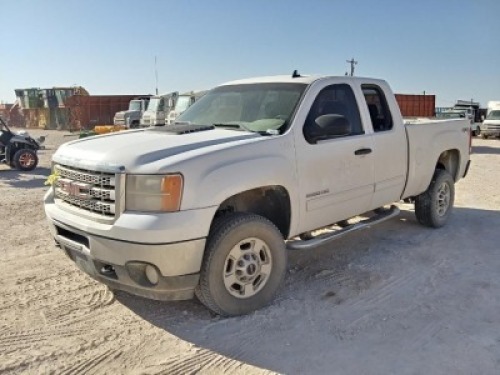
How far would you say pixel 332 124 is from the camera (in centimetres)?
420

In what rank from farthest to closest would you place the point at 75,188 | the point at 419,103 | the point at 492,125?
the point at 419,103 < the point at 492,125 < the point at 75,188

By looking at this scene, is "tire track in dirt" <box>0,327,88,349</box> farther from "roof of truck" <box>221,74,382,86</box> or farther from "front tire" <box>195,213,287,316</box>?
"roof of truck" <box>221,74,382,86</box>

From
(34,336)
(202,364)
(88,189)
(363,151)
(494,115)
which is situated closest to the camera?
(202,364)

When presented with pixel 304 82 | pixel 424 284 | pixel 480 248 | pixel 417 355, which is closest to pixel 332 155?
pixel 304 82

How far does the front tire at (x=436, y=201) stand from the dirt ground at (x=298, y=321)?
75 centimetres

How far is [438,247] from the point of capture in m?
5.68

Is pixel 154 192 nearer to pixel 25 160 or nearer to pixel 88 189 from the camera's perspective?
pixel 88 189

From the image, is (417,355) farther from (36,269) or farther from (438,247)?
(36,269)

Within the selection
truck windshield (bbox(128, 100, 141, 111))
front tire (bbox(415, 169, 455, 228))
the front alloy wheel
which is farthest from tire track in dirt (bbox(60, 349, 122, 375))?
truck windshield (bbox(128, 100, 141, 111))

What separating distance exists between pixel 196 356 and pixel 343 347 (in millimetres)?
1070

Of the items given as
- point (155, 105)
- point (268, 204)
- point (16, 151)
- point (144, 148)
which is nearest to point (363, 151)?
point (268, 204)

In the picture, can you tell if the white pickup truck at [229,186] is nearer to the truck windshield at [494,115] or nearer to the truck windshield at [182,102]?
the truck windshield at [182,102]

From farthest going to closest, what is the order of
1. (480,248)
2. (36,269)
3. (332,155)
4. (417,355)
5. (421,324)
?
(480,248) < (36,269) < (332,155) < (421,324) < (417,355)

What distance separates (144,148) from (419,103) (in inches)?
1100
